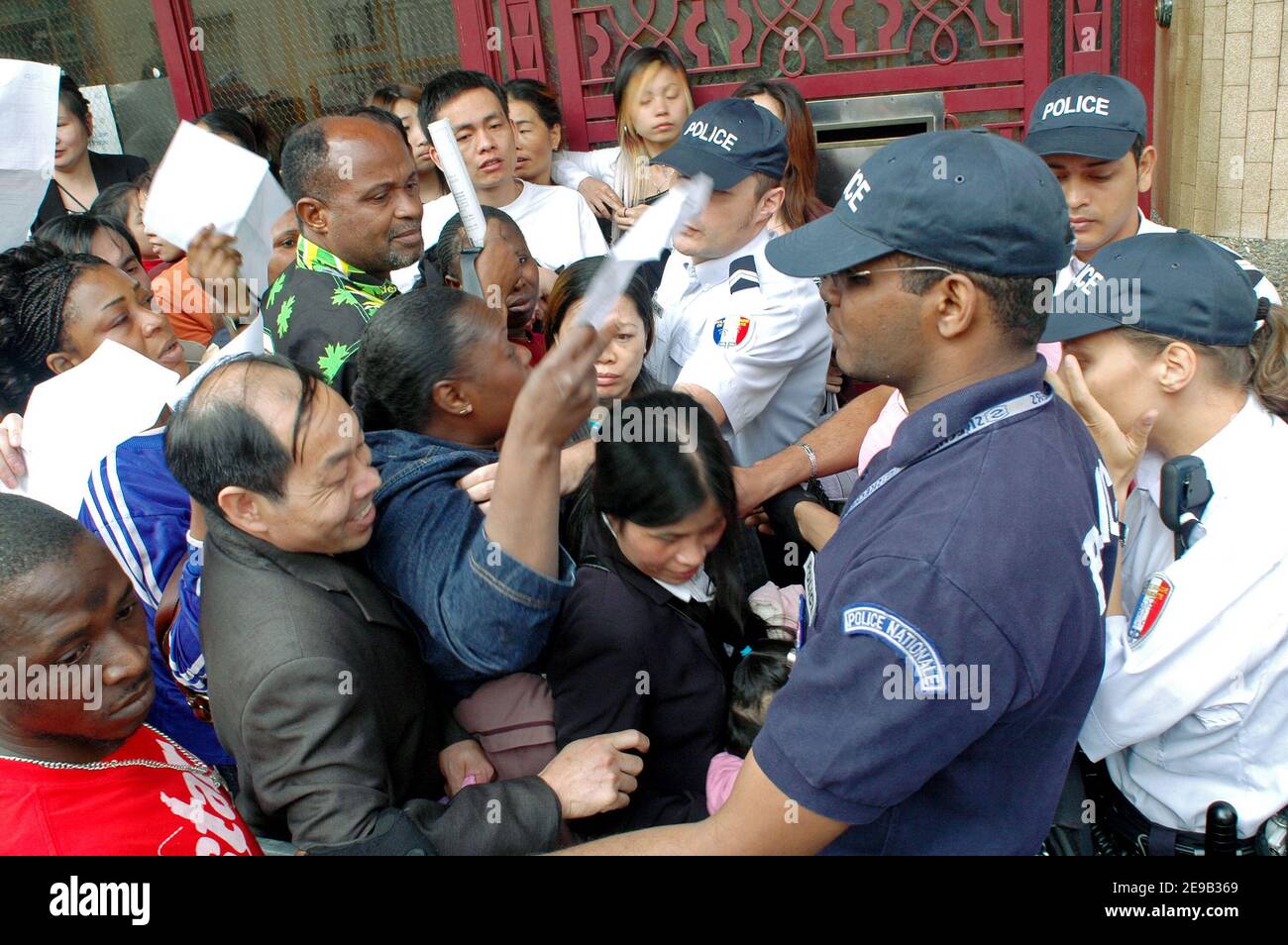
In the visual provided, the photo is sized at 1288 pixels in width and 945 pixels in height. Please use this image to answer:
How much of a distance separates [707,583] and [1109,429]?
2.79ft

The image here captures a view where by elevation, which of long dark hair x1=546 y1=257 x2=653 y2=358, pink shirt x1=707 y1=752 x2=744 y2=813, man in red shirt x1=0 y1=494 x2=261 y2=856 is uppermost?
long dark hair x1=546 y1=257 x2=653 y2=358

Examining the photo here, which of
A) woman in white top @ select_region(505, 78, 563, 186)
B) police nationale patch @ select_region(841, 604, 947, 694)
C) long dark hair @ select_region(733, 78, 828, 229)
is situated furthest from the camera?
woman in white top @ select_region(505, 78, 563, 186)

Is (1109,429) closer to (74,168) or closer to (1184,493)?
(1184,493)

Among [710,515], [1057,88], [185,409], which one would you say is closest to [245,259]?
[185,409]

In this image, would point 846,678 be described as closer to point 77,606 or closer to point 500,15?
point 77,606

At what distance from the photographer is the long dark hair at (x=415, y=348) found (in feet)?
6.22

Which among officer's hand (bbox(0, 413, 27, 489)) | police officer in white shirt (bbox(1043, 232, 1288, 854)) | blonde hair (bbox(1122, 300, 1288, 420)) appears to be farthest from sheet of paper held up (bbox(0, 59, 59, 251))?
blonde hair (bbox(1122, 300, 1288, 420))

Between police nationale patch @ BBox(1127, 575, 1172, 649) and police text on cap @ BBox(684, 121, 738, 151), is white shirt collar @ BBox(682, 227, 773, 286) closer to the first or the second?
police text on cap @ BBox(684, 121, 738, 151)

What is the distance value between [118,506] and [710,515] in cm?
130

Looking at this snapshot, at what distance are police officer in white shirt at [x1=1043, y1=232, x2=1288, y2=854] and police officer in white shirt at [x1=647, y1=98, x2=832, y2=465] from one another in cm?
90

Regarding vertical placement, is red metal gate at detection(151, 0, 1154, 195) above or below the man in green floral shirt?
above

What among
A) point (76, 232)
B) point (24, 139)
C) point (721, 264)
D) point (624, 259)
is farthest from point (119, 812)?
point (76, 232)

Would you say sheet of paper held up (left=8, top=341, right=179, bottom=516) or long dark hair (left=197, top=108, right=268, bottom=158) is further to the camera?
long dark hair (left=197, top=108, right=268, bottom=158)

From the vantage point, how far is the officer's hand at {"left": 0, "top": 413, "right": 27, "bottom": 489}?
98.7 inches
